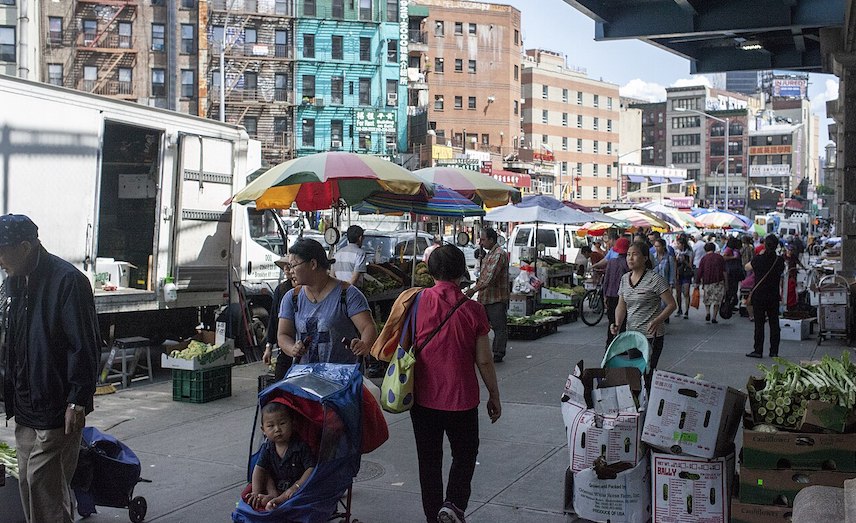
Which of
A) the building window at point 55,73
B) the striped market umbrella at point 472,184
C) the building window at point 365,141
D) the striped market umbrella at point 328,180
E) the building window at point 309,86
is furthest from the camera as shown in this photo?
the building window at point 365,141

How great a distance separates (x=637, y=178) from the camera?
107250 millimetres

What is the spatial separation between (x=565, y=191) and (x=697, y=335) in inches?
2967

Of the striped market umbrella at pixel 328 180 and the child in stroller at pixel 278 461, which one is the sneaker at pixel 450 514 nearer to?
the child in stroller at pixel 278 461

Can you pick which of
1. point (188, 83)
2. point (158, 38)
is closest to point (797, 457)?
point (188, 83)

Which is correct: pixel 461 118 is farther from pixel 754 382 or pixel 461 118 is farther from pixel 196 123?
pixel 754 382

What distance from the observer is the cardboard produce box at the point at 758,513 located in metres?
5.19

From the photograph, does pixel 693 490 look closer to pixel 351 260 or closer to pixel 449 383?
pixel 449 383

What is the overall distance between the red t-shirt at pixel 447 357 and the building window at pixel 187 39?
190 feet

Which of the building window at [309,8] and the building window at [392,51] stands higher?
the building window at [309,8]

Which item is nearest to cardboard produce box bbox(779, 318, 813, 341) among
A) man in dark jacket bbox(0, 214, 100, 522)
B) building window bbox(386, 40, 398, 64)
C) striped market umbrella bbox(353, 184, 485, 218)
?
striped market umbrella bbox(353, 184, 485, 218)

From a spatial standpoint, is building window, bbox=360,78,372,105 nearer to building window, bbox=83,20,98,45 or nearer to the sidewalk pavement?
building window, bbox=83,20,98,45

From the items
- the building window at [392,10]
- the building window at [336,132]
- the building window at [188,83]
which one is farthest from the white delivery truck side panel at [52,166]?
the building window at [392,10]

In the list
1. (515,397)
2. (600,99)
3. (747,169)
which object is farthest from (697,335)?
(747,169)

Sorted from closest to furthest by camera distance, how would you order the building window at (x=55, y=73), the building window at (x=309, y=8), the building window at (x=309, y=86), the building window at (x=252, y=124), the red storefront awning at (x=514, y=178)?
the building window at (x=55, y=73), the building window at (x=252, y=124), the building window at (x=309, y=86), the building window at (x=309, y=8), the red storefront awning at (x=514, y=178)
